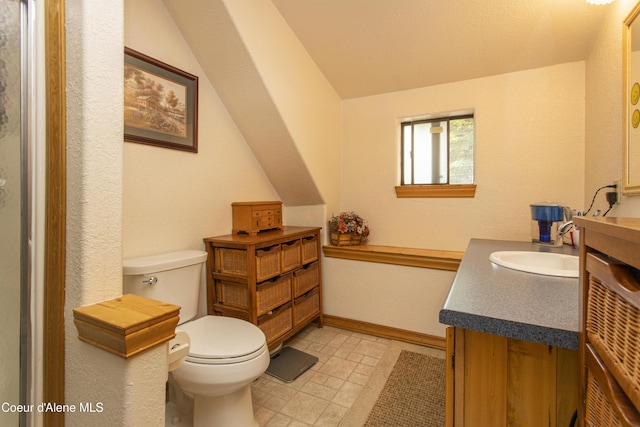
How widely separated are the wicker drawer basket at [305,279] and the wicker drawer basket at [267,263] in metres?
0.26

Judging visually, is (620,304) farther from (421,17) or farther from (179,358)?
(421,17)

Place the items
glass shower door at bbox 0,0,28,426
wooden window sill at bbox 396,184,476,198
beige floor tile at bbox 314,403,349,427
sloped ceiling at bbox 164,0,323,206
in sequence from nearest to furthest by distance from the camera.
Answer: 1. glass shower door at bbox 0,0,28,426
2. beige floor tile at bbox 314,403,349,427
3. sloped ceiling at bbox 164,0,323,206
4. wooden window sill at bbox 396,184,476,198

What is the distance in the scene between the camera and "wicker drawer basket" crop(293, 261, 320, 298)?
2.24 metres

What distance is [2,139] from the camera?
81 cm

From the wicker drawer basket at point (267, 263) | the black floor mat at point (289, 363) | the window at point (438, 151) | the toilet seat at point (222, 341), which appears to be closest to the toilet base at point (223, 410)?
the toilet seat at point (222, 341)

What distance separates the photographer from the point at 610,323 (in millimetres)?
496

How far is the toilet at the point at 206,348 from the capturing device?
4.08ft

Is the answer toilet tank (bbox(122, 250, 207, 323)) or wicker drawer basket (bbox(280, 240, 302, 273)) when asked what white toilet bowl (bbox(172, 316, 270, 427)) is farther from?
wicker drawer basket (bbox(280, 240, 302, 273))

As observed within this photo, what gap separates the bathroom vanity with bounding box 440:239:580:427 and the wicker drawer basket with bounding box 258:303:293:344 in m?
1.29

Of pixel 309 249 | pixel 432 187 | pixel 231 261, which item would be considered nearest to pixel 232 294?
pixel 231 261

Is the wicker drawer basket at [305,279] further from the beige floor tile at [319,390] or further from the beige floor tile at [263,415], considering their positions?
the beige floor tile at [263,415]

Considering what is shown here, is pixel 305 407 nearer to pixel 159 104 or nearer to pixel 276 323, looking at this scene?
pixel 276 323

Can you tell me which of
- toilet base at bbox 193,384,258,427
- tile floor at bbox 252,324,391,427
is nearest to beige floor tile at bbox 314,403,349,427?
tile floor at bbox 252,324,391,427

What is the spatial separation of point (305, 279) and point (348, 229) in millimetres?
557
